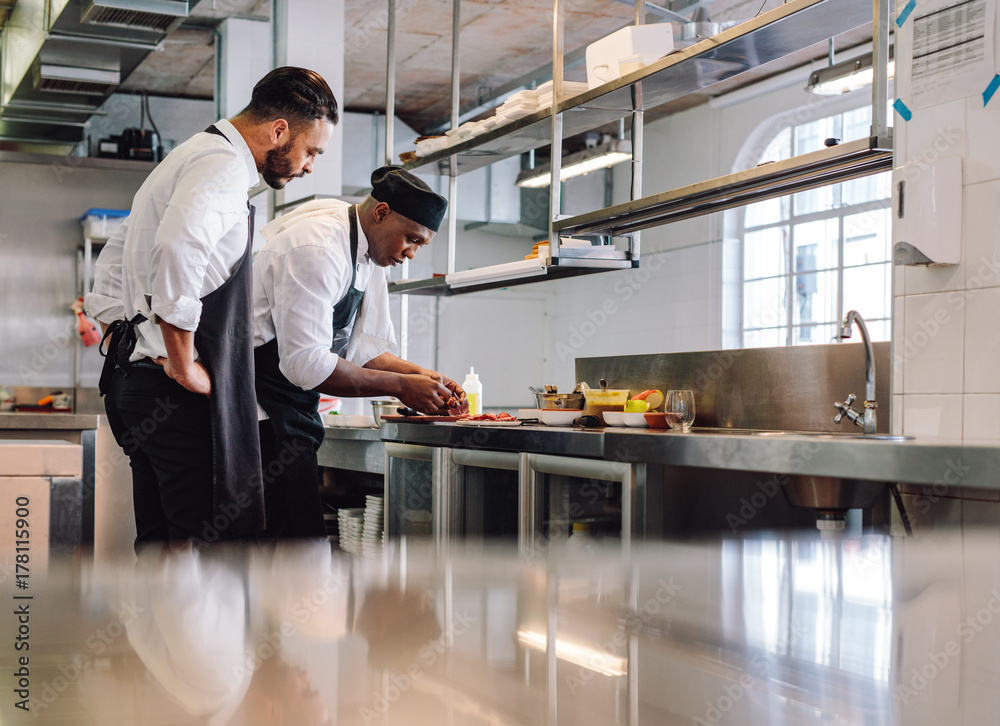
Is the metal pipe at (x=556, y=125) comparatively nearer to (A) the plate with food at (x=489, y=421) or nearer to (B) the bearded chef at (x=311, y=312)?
(A) the plate with food at (x=489, y=421)

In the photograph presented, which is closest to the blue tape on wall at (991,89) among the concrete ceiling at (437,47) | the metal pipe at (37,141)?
the concrete ceiling at (437,47)

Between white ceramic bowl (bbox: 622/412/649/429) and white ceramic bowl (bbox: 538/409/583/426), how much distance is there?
0.28m

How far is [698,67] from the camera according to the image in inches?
119

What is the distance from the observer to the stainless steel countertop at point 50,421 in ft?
8.87

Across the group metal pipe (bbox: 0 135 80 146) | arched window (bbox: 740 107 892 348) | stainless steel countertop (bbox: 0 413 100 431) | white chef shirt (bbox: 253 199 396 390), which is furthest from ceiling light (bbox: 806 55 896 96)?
metal pipe (bbox: 0 135 80 146)

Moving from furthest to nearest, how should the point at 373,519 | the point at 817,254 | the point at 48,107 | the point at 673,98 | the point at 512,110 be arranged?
the point at 817,254, the point at 48,107, the point at 512,110, the point at 673,98, the point at 373,519

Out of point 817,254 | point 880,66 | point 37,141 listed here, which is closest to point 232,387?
point 880,66

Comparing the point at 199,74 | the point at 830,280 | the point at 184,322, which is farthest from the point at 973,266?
the point at 199,74

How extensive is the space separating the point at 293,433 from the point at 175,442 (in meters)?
0.51

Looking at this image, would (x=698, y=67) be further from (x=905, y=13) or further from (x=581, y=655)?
(x=581, y=655)

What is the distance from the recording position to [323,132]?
2137 mm

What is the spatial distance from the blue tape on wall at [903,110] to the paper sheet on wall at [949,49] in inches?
0.6

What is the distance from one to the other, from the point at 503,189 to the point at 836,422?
6505mm

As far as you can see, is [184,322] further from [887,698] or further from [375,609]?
[887,698]
